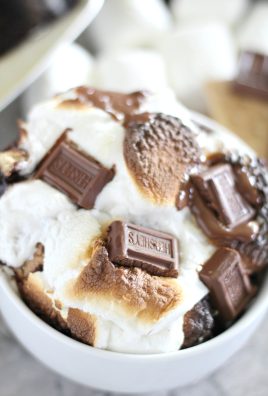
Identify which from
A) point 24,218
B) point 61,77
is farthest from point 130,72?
point 24,218

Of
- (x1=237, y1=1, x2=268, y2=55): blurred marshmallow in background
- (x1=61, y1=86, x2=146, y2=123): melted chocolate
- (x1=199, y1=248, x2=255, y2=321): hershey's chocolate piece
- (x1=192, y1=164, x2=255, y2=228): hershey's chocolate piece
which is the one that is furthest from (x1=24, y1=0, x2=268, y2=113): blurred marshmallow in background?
(x1=199, y1=248, x2=255, y2=321): hershey's chocolate piece

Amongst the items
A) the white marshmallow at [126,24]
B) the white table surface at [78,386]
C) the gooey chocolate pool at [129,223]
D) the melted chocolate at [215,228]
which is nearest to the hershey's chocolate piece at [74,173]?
the gooey chocolate pool at [129,223]

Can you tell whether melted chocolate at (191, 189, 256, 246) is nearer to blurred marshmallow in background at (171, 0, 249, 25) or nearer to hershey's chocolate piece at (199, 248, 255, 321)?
hershey's chocolate piece at (199, 248, 255, 321)

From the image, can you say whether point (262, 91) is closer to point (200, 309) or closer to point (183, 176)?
point (183, 176)

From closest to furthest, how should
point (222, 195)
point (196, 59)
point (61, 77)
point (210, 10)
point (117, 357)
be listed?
point (117, 357)
point (222, 195)
point (61, 77)
point (196, 59)
point (210, 10)

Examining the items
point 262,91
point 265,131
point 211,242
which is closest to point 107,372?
point 211,242

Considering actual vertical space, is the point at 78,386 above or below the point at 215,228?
below

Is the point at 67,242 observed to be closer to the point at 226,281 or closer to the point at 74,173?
the point at 74,173
